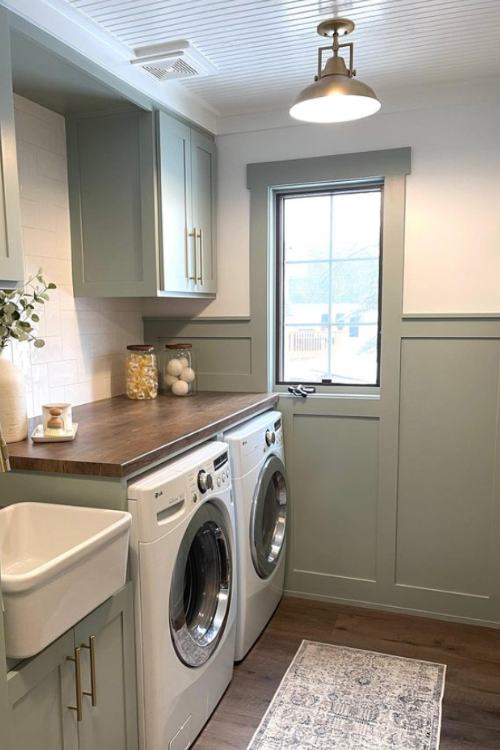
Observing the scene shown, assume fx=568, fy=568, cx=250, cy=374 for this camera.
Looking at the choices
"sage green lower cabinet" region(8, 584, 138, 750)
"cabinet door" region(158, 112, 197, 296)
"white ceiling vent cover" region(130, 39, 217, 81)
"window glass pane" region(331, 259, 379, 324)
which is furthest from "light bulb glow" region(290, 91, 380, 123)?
"sage green lower cabinet" region(8, 584, 138, 750)

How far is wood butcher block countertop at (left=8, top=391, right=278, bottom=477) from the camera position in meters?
1.66

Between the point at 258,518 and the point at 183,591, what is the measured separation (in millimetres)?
643

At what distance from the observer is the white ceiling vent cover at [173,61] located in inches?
83.6

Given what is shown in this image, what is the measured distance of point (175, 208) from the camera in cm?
256

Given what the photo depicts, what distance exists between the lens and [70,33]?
1886 millimetres

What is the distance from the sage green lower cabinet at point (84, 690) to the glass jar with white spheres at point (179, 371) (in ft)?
4.49

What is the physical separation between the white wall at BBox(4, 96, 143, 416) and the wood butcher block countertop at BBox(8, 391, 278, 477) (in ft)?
0.49

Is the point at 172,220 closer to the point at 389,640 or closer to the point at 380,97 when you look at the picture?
the point at 380,97

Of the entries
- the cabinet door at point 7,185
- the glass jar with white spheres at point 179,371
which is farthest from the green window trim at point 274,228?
the cabinet door at point 7,185

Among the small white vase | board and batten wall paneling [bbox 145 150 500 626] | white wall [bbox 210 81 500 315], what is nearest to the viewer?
the small white vase

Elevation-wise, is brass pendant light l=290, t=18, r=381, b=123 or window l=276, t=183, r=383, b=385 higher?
brass pendant light l=290, t=18, r=381, b=123

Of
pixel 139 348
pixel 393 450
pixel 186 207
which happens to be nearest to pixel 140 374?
pixel 139 348

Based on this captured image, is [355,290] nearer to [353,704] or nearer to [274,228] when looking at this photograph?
[274,228]

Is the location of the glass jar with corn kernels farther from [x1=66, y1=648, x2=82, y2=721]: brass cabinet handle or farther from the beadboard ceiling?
[x1=66, y1=648, x2=82, y2=721]: brass cabinet handle
